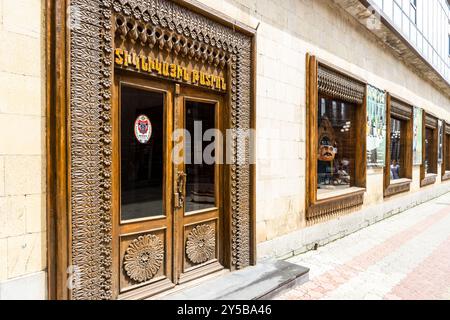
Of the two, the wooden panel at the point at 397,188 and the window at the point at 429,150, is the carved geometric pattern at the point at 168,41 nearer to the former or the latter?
the wooden panel at the point at 397,188

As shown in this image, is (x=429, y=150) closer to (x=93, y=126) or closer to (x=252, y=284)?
(x=252, y=284)

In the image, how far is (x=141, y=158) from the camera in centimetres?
342

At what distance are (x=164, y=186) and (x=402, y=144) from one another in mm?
9819

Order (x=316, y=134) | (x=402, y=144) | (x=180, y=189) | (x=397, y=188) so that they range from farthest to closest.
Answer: (x=402, y=144), (x=397, y=188), (x=316, y=134), (x=180, y=189)

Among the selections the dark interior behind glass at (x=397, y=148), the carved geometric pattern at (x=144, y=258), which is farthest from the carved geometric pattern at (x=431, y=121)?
the carved geometric pattern at (x=144, y=258)

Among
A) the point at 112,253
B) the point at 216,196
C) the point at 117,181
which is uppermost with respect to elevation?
the point at 117,181

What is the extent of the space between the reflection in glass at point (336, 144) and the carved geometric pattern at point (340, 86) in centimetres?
21

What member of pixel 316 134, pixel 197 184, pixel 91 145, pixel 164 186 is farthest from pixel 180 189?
pixel 316 134

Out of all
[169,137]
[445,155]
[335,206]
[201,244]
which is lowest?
[201,244]
